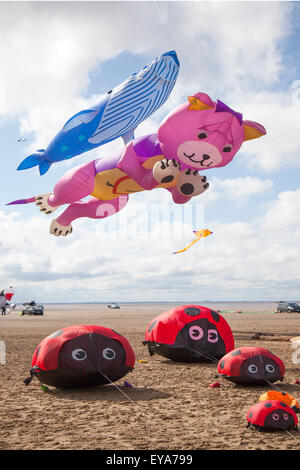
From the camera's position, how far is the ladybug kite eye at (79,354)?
8039 mm

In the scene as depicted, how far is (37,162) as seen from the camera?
1466 centimetres

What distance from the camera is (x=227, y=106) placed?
11.2 meters

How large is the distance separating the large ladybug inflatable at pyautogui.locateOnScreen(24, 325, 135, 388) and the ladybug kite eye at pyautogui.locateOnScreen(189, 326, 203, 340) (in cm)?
308

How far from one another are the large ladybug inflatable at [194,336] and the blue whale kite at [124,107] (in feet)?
19.9

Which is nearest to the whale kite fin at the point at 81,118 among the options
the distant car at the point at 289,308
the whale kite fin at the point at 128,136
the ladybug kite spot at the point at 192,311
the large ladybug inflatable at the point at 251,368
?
the whale kite fin at the point at 128,136

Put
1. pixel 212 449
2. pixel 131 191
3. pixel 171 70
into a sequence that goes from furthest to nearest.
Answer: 1. pixel 131 191
2. pixel 171 70
3. pixel 212 449

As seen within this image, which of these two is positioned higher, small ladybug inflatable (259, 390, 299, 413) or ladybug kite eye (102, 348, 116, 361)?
ladybug kite eye (102, 348, 116, 361)

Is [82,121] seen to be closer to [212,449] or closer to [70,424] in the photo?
[70,424]

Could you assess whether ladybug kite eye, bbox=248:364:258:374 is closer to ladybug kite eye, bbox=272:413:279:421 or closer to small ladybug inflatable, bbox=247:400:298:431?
small ladybug inflatable, bbox=247:400:298:431

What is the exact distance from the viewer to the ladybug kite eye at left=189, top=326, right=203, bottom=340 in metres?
11.3

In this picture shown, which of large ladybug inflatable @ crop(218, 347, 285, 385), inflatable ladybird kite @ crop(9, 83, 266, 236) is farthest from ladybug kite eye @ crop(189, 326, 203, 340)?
inflatable ladybird kite @ crop(9, 83, 266, 236)

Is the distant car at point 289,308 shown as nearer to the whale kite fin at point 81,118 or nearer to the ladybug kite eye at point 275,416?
the whale kite fin at point 81,118

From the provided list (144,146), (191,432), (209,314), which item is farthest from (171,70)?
(191,432)
